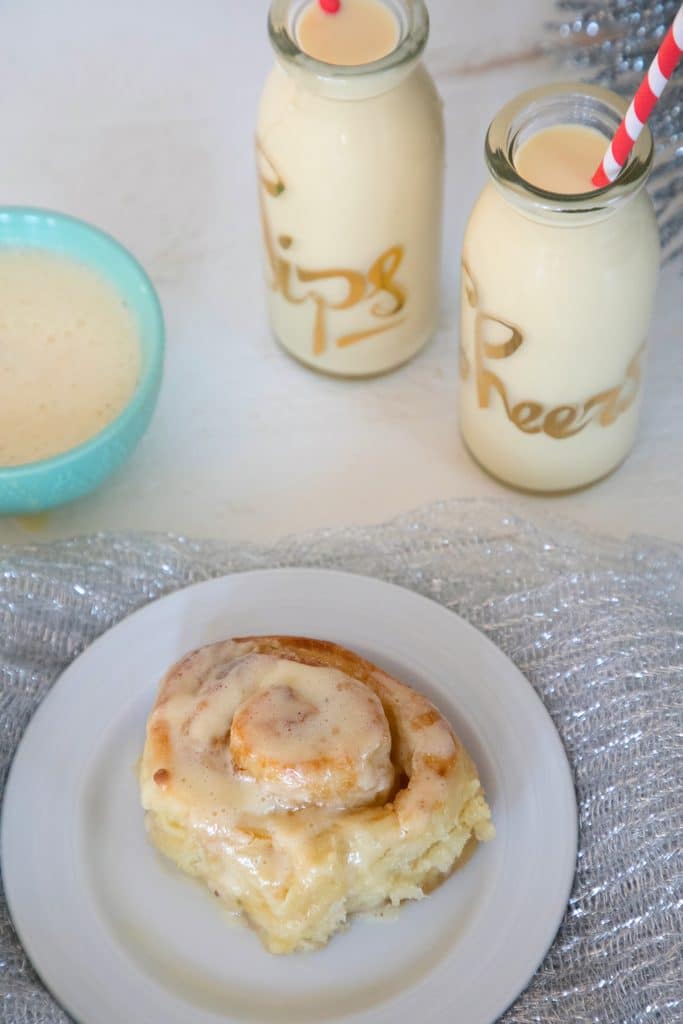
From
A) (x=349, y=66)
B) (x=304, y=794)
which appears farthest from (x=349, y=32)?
(x=304, y=794)

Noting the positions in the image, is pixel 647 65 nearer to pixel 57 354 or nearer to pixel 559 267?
pixel 559 267

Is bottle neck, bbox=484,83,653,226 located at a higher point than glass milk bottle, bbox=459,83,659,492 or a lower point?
higher

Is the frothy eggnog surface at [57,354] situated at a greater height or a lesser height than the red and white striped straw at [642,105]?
lesser

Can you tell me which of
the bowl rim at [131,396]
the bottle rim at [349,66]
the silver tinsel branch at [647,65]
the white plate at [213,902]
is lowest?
the white plate at [213,902]

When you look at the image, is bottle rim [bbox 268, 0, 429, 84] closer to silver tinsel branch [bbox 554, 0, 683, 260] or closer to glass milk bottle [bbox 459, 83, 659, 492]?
glass milk bottle [bbox 459, 83, 659, 492]

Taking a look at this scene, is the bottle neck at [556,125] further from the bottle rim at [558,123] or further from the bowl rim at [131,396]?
the bowl rim at [131,396]

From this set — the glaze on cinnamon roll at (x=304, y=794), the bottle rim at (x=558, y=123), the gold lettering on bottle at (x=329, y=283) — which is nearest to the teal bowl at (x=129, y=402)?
the gold lettering on bottle at (x=329, y=283)

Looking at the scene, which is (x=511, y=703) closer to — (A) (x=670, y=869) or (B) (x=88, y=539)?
(A) (x=670, y=869)

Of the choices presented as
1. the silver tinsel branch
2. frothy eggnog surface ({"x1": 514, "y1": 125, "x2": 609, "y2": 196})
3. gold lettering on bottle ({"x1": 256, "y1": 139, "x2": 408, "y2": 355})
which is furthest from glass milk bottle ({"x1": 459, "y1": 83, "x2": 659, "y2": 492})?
the silver tinsel branch
